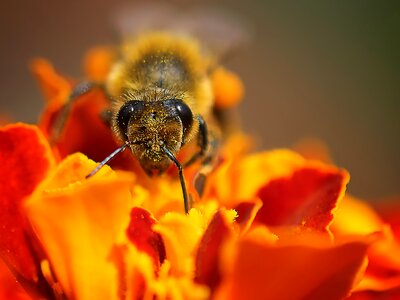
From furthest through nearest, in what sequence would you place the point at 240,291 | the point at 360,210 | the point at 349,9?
the point at 349,9
the point at 360,210
the point at 240,291

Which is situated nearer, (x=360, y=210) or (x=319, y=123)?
(x=360, y=210)

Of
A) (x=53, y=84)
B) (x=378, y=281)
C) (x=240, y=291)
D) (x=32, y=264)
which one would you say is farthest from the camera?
(x=53, y=84)

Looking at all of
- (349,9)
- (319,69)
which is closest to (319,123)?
(319,69)

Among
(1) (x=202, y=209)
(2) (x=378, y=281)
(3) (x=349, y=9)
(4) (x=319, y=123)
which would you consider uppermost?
(1) (x=202, y=209)

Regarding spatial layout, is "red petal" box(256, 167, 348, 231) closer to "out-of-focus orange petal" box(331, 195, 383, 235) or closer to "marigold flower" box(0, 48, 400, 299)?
"marigold flower" box(0, 48, 400, 299)

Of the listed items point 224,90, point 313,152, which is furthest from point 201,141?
point 313,152

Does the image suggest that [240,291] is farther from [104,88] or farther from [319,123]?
[319,123]

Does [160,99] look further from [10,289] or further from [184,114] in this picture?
[10,289]

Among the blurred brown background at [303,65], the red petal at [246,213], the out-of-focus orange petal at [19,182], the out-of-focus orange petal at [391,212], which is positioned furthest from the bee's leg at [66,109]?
the blurred brown background at [303,65]
